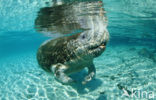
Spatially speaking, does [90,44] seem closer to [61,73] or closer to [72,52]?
[72,52]

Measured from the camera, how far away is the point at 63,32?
13227mm

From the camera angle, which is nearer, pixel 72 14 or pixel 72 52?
pixel 72 52

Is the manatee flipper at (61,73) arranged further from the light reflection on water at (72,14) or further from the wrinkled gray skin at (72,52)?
the light reflection on water at (72,14)

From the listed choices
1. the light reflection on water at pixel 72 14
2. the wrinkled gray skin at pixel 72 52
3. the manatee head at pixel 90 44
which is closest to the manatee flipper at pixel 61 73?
the wrinkled gray skin at pixel 72 52

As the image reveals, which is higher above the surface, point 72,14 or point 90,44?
point 72,14

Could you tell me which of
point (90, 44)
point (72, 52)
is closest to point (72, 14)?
point (72, 52)

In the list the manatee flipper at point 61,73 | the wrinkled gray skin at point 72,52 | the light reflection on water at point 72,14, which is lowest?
the manatee flipper at point 61,73

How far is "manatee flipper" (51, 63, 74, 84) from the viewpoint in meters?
4.62

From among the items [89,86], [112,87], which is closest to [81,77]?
[89,86]

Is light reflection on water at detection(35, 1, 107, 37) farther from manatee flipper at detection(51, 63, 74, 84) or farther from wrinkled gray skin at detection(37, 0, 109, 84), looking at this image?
manatee flipper at detection(51, 63, 74, 84)

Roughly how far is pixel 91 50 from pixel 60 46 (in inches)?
64.8

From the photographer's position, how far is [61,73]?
15.8ft

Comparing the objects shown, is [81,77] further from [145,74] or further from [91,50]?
[145,74]

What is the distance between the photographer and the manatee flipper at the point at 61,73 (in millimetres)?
4625
